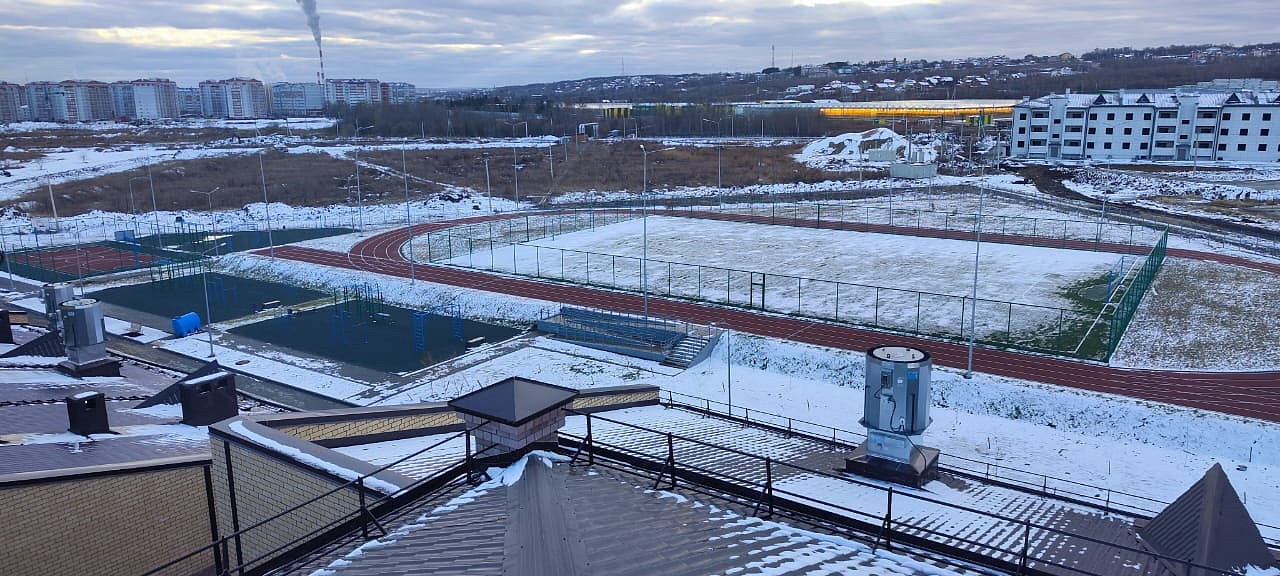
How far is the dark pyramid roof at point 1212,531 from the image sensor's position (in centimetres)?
1155

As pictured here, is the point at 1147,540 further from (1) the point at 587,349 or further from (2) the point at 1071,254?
(2) the point at 1071,254

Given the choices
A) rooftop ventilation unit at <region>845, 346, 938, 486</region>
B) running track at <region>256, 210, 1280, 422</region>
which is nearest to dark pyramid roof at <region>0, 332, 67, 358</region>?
running track at <region>256, 210, 1280, 422</region>

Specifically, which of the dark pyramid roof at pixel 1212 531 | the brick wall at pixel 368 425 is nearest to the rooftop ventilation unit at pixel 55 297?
the brick wall at pixel 368 425

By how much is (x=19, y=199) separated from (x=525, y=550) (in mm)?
94726

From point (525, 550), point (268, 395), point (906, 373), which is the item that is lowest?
point (268, 395)

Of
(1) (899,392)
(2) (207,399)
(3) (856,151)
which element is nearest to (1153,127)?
(3) (856,151)

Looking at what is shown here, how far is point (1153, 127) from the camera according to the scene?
293ft

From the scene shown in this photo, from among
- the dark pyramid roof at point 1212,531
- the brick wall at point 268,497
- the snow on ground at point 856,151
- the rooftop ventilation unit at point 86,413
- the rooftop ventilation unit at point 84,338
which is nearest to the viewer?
the dark pyramid roof at point 1212,531

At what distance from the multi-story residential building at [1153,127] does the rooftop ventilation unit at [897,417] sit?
90.0 m

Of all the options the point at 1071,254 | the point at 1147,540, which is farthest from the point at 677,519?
the point at 1071,254

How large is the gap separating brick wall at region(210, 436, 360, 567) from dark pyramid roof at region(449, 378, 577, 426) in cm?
225

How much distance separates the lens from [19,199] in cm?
7962

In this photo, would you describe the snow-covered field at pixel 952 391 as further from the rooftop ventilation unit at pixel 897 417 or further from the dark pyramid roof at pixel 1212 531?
the dark pyramid roof at pixel 1212 531

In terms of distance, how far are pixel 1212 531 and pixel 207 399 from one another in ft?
58.3
